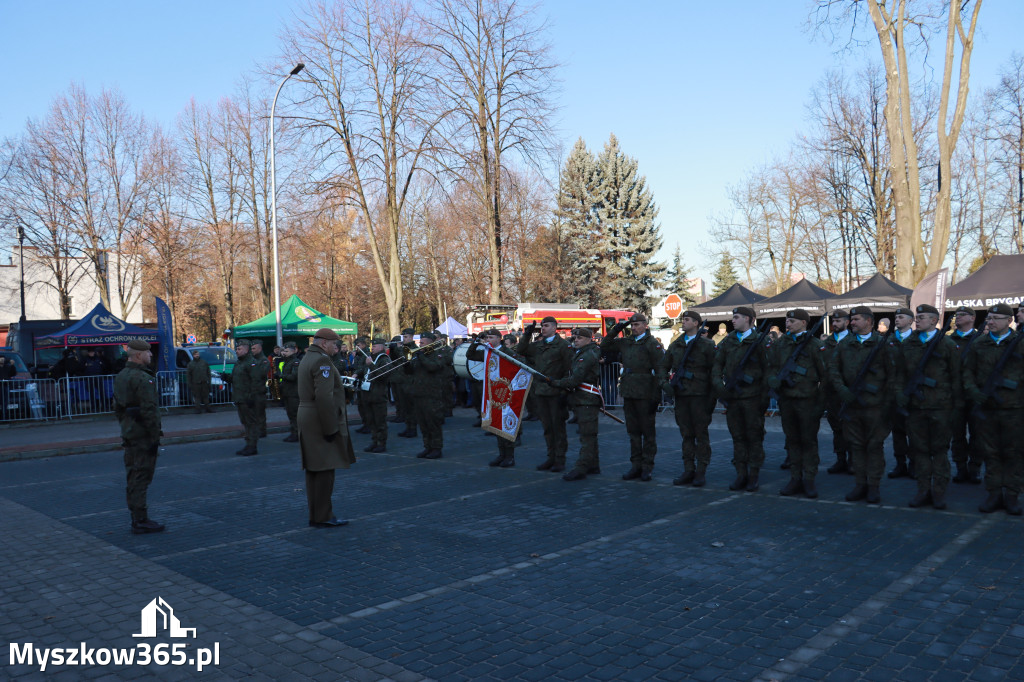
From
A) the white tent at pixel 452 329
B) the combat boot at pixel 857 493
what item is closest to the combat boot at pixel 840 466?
the combat boot at pixel 857 493

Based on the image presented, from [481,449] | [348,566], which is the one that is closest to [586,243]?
[481,449]

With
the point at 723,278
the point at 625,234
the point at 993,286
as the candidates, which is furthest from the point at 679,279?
the point at 993,286

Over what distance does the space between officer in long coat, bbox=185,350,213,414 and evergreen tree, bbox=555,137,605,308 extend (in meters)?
31.5

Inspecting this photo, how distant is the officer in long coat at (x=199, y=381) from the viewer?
21553mm

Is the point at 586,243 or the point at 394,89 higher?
the point at 394,89

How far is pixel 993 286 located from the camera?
57.7ft

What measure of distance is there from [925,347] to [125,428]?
8.34 metres

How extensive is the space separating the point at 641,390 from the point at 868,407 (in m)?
2.73

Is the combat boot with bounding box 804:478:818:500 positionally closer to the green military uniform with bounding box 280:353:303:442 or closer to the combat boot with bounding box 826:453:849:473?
the combat boot with bounding box 826:453:849:473

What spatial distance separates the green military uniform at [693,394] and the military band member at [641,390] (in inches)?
8.6

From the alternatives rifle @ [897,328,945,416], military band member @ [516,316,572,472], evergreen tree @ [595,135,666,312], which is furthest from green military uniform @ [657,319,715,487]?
evergreen tree @ [595,135,666,312]

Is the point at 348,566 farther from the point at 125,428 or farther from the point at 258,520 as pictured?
the point at 125,428

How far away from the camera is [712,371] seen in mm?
8969

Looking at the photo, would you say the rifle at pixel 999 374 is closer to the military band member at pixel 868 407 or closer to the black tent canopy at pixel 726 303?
the military band member at pixel 868 407
